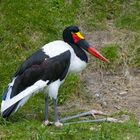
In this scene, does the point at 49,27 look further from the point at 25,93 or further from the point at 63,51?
the point at 25,93

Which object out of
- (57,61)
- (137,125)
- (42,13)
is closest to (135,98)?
(137,125)

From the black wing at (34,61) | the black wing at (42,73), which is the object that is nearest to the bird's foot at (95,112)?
the black wing at (42,73)

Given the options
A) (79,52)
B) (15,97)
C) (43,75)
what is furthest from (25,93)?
Answer: (79,52)

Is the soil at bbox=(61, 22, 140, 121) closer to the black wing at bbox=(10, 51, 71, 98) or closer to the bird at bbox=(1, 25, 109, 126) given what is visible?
the bird at bbox=(1, 25, 109, 126)

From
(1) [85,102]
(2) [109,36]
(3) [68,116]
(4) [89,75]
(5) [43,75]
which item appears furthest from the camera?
(2) [109,36]

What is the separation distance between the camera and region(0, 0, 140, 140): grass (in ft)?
28.3

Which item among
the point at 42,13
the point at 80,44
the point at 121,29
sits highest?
the point at 80,44

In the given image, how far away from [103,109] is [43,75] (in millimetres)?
1292

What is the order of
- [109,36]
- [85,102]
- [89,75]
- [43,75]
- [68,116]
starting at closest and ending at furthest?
[43,75] → [68,116] → [85,102] → [89,75] → [109,36]

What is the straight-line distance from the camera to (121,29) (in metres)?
10.3

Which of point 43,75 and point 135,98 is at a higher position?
point 43,75

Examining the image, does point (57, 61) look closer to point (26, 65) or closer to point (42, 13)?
point (26, 65)

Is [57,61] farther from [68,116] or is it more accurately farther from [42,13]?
[42,13]

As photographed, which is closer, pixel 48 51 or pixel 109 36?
pixel 48 51
